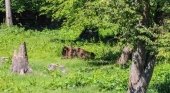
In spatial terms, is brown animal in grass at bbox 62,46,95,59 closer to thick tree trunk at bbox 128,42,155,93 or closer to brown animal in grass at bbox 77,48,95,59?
brown animal in grass at bbox 77,48,95,59

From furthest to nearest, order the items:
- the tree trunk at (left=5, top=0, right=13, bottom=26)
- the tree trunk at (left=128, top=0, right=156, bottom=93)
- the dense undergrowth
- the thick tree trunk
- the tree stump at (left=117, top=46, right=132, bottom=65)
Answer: the tree trunk at (left=5, top=0, right=13, bottom=26)
the tree stump at (left=117, top=46, right=132, bottom=65)
the dense undergrowth
the thick tree trunk
the tree trunk at (left=128, top=0, right=156, bottom=93)

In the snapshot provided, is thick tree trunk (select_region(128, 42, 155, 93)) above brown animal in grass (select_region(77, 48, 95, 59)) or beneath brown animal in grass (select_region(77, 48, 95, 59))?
above

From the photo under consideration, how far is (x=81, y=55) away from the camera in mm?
27156

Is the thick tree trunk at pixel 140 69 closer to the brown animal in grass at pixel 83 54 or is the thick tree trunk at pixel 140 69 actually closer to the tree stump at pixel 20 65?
the tree stump at pixel 20 65

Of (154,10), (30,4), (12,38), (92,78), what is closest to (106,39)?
(12,38)

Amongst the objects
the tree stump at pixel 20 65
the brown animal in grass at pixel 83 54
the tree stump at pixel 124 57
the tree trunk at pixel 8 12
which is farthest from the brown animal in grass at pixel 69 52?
the tree trunk at pixel 8 12

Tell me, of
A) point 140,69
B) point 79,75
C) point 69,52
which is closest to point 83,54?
point 69,52

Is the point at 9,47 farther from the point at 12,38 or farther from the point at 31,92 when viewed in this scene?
the point at 31,92

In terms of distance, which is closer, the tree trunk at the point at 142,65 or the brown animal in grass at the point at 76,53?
the tree trunk at the point at 142,65

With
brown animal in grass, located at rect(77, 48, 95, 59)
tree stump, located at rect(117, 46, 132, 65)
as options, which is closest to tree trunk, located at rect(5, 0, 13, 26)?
brown animal in grass, located at rect(77, 48, 95, 59)

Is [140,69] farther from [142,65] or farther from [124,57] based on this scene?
[124,57]

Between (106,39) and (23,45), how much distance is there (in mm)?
13325

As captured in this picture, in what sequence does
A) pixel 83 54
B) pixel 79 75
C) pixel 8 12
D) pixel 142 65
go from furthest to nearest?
pixel 8 12 < pixel 83 54 < pixel 79 75 < pixel 142 65

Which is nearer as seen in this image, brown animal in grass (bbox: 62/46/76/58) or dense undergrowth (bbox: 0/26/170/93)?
dense undergrowth (bbox: 0/26/170/93)
